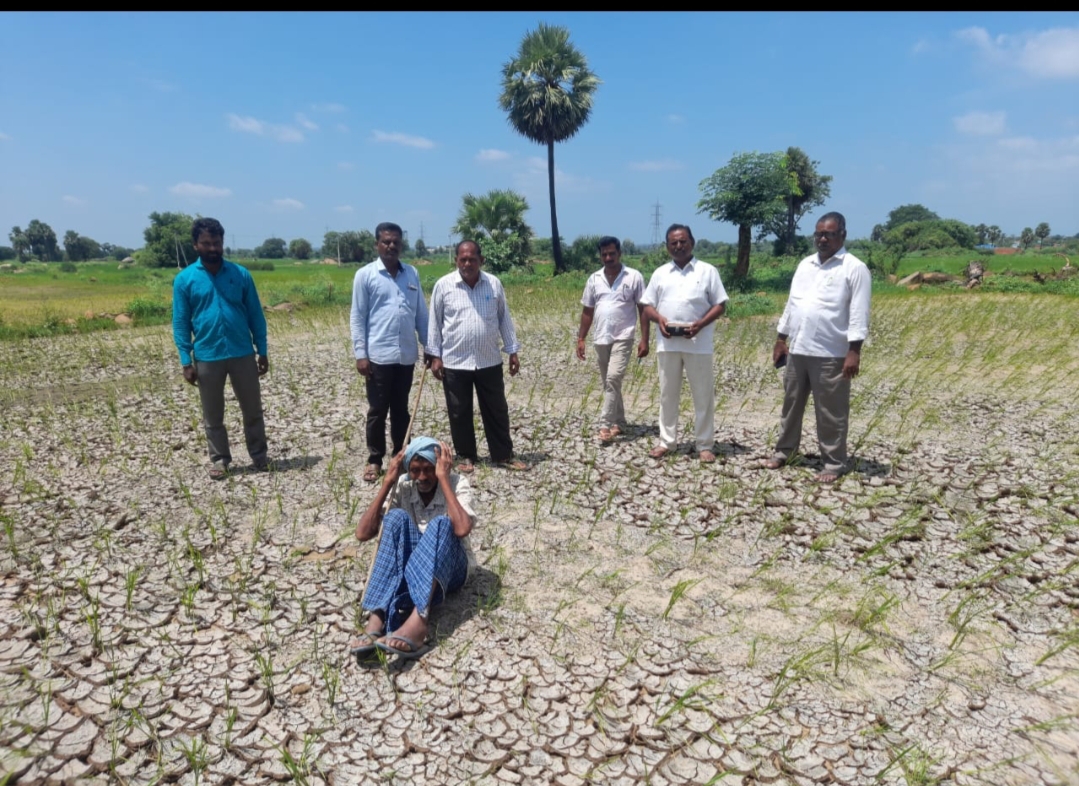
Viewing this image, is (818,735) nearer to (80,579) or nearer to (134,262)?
(80,579)

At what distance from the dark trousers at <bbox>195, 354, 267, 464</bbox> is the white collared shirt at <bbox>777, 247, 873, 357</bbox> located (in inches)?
178

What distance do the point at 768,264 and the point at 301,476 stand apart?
32.5 metres

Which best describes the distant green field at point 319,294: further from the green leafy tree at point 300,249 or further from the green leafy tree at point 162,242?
the green leafy tree at point 300,249

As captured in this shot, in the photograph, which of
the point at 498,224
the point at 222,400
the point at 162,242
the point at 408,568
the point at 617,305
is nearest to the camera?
the point at 408,568

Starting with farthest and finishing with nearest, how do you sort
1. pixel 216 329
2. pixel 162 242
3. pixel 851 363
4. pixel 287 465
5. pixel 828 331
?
pixel 162 242
pixel 287 465
pixel 216 329
pixel 828 331
pixel 851 363

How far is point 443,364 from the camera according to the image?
5.30 m

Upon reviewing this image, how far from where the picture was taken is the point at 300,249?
93.2m

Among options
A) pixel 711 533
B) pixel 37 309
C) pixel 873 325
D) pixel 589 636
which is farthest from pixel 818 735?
pixel 37 309

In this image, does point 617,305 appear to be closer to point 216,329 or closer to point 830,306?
point 830,306

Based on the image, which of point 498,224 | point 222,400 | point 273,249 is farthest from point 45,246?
point 222,400

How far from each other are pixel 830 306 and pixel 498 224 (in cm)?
2853

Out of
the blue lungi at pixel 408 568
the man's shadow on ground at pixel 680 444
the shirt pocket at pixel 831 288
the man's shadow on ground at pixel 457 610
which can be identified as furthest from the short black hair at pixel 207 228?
Answer: the shirt pocket at pixel 831 288

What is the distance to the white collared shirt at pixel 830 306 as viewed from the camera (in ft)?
15.2

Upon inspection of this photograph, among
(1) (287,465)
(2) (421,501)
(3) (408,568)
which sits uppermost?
(2) (421,501)
